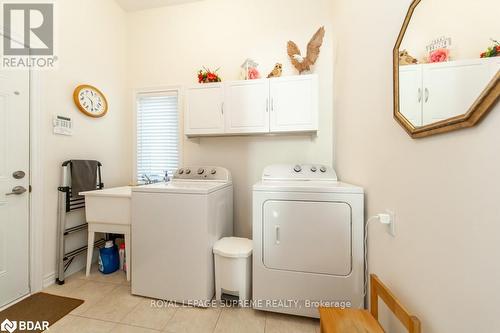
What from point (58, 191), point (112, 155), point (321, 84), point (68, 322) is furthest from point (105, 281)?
point (321, 84)

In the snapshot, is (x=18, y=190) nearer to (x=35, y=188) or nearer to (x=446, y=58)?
(x=35, y=188)

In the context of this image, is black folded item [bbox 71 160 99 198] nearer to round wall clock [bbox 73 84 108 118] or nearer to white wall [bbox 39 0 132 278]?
white wall [bbox 39 0 132 278]

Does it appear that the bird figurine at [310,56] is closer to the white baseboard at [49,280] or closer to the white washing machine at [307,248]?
the white washing machine at [307,248]

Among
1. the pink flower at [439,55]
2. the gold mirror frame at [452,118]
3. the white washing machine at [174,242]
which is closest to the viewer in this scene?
the gold mirror frame at [452,118]

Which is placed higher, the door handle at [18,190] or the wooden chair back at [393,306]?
the door handle at [18,190]

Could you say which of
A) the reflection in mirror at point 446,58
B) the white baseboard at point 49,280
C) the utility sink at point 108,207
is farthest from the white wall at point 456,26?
the white baseboard at point 49,280

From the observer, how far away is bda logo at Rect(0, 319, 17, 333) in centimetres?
141

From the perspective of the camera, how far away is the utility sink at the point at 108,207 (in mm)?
1923

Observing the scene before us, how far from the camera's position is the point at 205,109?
220 centimetres

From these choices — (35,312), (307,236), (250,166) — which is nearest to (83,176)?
(35,312)

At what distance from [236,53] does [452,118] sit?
2.33 m

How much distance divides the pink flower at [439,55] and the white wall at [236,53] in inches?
60.6

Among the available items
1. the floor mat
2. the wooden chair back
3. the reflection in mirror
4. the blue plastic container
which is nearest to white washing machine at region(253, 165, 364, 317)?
the wooden chair back
